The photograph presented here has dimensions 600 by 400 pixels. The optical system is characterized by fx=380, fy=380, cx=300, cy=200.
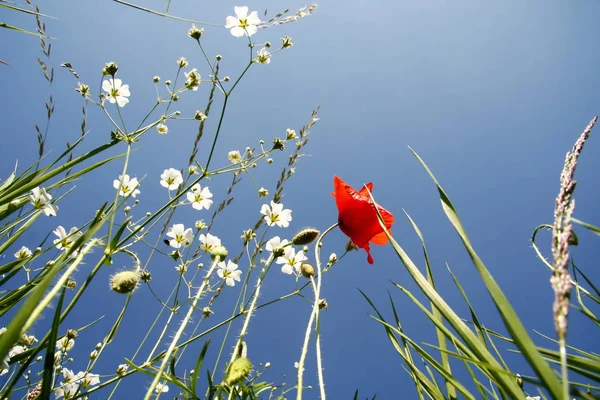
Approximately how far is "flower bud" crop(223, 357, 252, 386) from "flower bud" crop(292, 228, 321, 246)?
19.2 inches

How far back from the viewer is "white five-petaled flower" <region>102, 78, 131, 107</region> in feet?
5.58

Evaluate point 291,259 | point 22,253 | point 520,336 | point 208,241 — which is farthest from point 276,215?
point 520,336

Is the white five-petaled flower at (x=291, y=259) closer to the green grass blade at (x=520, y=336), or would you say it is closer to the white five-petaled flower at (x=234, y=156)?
the white five-petaled flower at (x=234, y=156)

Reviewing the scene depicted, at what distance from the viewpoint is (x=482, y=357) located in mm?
416

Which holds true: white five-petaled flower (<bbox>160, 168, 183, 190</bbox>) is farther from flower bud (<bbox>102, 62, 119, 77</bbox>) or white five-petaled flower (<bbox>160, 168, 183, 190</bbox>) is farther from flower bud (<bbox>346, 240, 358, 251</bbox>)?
flower bud (<bbox>346, 240, 358, 251</bbox>)

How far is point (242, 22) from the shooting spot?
172 cm

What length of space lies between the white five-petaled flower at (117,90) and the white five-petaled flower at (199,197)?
51 cm

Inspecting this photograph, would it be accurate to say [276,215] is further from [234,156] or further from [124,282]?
[124,282]

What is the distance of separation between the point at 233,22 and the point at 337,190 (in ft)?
3.01

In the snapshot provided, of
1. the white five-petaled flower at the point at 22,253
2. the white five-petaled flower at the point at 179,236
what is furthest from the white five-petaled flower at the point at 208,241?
the white five-petaled flower at the point at 22,253

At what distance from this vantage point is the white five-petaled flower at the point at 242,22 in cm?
167

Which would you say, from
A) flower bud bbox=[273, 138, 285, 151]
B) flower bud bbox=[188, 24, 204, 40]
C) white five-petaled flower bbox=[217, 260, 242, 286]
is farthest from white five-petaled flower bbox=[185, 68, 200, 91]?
white five-petaled flower bbox=[217, 260, 242, 286]

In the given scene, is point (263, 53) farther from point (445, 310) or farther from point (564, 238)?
point (564, 238)

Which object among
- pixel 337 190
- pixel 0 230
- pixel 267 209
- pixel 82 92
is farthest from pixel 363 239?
pixel 82 92
